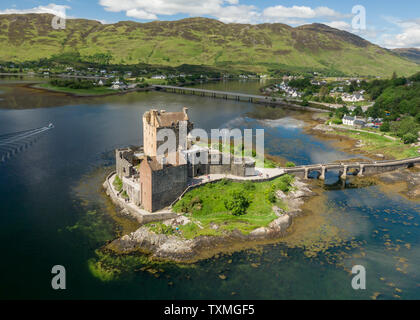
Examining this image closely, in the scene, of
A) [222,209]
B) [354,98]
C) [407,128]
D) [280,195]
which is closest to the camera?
[222,209]

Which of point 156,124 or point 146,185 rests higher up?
point 156,124

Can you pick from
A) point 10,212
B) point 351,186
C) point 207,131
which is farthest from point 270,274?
point 207,131

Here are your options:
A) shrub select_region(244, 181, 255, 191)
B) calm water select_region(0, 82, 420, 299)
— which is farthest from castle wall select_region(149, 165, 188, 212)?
shrub select_region(244, 181, 255, 191)

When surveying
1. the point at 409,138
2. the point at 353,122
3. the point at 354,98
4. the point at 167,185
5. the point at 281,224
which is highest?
the point at 354,98

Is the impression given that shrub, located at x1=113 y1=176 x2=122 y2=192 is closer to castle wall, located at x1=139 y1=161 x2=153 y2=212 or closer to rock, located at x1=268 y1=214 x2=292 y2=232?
castle wall, located at x1=139 y1=161 x2=153 y2=212

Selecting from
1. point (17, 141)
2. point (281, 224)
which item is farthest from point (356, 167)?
point (17, 141)

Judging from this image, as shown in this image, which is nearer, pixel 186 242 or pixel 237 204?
pixel 186 242

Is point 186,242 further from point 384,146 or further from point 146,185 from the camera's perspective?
point 384,146

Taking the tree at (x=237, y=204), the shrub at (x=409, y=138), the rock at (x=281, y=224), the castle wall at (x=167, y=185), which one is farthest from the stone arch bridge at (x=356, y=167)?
the castle wall at (x=167, y=185)
